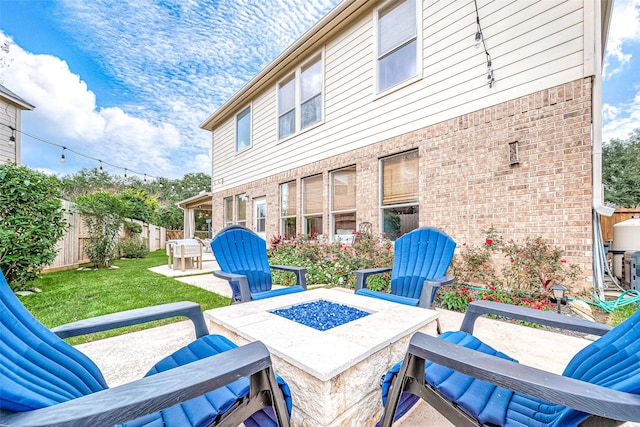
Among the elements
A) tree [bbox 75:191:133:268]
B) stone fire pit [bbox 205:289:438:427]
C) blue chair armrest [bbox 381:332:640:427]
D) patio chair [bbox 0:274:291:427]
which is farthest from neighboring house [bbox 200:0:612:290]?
tree [bbox 75:191:133:268]

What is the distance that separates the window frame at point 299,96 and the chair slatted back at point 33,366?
605 cm

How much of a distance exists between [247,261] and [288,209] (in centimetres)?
419

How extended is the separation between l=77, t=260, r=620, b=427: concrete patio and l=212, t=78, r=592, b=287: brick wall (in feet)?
4.14

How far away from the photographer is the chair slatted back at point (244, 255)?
126 inches

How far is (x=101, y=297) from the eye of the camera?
4.28 m

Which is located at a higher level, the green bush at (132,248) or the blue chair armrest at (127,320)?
the blue chair armrest at (127,320)

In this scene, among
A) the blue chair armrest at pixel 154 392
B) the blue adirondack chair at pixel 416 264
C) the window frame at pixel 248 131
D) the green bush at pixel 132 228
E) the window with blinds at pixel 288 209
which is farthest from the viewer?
the green bush at pixel 132 228

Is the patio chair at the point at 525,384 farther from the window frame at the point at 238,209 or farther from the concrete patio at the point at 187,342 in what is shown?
the window frame at the point at 238,209

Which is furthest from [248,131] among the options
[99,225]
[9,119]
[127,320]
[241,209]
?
[127,320]

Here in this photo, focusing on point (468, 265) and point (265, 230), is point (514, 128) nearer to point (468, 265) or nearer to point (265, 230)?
point (468, 265)

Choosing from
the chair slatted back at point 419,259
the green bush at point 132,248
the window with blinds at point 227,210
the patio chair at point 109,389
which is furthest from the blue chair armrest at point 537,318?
the green bush at point 132,248

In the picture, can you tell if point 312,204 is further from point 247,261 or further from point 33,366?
point 33,366

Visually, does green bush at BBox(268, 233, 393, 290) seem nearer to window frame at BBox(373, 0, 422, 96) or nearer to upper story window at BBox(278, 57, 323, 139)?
window frame at BBox(373, 0, 422, 96)

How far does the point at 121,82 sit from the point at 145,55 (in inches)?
82.5
